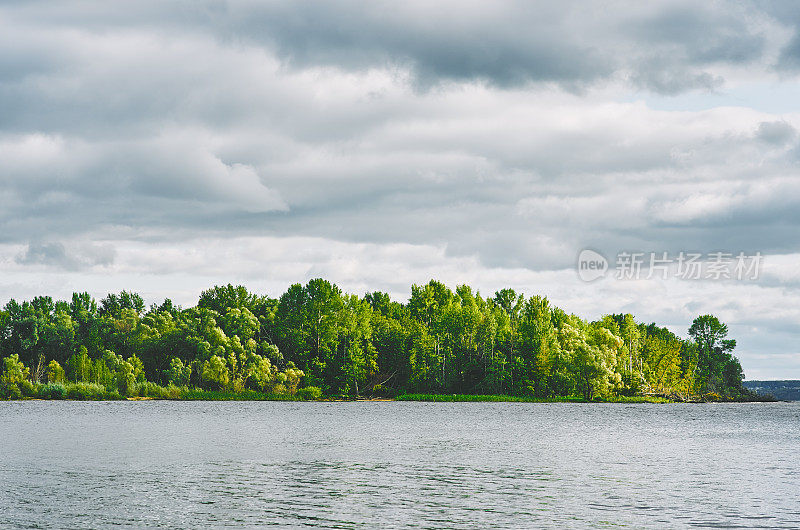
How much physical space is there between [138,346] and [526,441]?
391 feet

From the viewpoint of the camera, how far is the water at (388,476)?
1452 inches

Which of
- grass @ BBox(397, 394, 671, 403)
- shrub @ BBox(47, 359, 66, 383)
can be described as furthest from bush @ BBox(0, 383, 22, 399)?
grass @ BBox(397, 394, 671, 403)

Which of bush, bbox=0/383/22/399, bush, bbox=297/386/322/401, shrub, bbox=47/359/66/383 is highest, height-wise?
shrub, bbox=47/359/66/383

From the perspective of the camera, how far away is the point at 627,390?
178250 millimetres

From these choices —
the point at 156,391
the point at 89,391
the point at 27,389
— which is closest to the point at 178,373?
the point at 156,391

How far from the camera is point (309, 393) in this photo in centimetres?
A: 16725

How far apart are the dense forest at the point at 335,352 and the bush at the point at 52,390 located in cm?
25

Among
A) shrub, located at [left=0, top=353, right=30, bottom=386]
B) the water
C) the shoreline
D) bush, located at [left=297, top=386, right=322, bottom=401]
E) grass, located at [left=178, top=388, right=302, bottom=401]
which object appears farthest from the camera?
bush, located at [left=297, top=386, right=322, bottom=401]

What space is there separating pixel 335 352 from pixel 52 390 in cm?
5343

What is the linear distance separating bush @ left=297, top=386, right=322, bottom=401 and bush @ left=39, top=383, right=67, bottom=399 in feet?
143

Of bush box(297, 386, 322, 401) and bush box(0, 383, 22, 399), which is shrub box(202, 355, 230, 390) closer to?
bush box(297, 386, 322, 401)

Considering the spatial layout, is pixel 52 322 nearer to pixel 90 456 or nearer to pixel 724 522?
pixel 90 456

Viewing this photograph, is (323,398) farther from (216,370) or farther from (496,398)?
(496,398)

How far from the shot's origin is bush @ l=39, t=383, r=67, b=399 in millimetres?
159375
